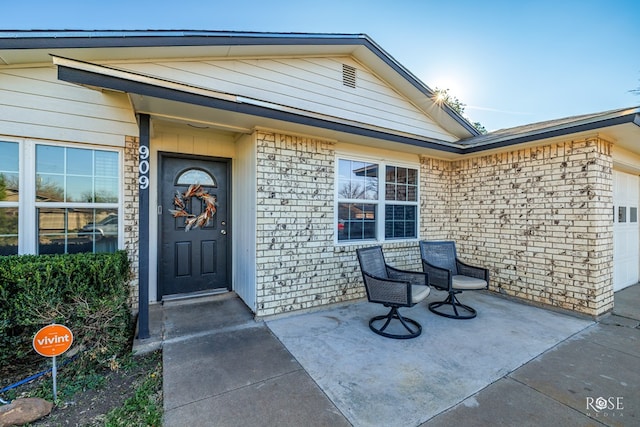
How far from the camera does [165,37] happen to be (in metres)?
3.21

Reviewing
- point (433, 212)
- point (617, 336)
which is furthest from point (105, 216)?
point (617, 336)

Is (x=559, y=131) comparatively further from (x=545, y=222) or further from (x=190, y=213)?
(x=190, y=213)

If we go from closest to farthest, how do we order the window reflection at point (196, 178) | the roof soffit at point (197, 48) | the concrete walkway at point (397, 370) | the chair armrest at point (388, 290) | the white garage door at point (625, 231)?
1. the concrete walkway at point (397, 370)
2. the roof soffit at point (197, 48)
3. the chair armrest at point (388, 290)
4. the window reflection at point (196, 178)
5. the white garage door at point (625, 231)

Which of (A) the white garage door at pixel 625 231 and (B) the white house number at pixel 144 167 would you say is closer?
(B) the white house number at pixel 144 167

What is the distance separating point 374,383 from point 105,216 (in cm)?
379

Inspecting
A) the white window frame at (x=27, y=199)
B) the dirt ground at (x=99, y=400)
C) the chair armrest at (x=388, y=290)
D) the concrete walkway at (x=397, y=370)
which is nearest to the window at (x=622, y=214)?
the concrete walkway at (x=397, y=370)

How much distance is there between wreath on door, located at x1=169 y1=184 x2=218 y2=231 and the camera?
4387 mm

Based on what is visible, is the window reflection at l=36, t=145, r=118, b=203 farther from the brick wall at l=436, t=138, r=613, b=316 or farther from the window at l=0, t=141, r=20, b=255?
the brick wall at l=436, t=138, r=613, b=316

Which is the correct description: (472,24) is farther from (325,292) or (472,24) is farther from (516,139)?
(325,292)

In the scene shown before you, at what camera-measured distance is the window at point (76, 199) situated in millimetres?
3312

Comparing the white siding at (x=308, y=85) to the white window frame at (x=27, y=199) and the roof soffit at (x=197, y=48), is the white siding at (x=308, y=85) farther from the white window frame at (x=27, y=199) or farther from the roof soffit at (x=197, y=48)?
the white window frame at (x=27, y=199)

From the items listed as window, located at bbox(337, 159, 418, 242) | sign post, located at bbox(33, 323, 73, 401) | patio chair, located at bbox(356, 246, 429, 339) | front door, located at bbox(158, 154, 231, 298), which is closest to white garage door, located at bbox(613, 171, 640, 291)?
window, located at bbox(337, 159, 418, 242)

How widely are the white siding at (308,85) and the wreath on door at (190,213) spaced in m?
1.63

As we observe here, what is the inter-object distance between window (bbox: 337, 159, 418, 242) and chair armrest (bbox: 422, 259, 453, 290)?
0.97 meters
